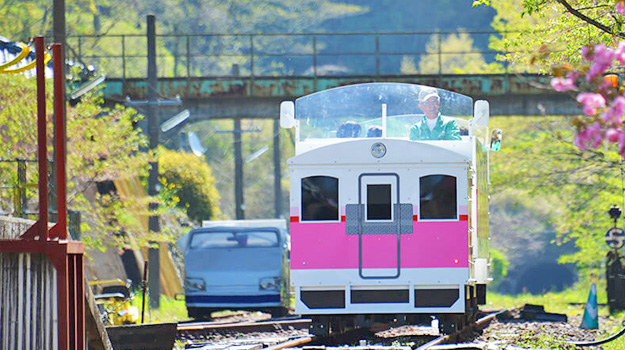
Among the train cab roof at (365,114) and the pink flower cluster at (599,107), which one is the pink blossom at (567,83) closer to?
the pink flower cluster at (599,107)

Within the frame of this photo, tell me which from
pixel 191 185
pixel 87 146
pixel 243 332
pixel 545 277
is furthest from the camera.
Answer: pixel 545 277

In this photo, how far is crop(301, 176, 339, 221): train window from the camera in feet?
47.5

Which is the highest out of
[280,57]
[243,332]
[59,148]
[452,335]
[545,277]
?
[280,57]

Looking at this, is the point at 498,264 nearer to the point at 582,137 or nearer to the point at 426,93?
the point at 426,93

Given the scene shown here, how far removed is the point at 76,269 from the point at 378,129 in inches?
306

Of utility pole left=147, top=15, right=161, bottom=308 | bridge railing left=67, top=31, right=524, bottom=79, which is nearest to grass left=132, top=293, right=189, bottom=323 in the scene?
utility pole left=147, top=15, right=161, bottom=308

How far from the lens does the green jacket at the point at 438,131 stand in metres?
15.9

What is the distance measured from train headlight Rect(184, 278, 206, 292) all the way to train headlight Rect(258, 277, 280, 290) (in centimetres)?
121

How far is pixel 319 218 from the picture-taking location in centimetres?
1449

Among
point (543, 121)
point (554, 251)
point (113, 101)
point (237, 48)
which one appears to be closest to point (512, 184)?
point (543, 121)

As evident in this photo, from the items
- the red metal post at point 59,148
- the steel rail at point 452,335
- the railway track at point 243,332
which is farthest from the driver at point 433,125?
the red metal post at point 59,148

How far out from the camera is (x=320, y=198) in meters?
14.5

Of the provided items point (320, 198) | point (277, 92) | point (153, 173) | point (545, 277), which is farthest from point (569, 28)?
point (545, 277)

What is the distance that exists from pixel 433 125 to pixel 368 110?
95cm
